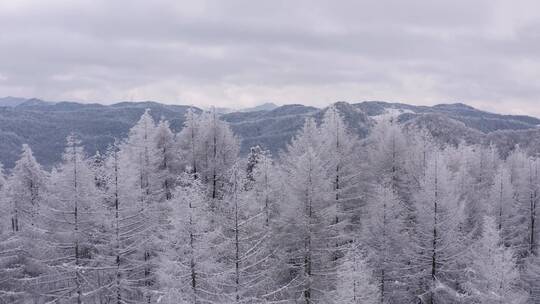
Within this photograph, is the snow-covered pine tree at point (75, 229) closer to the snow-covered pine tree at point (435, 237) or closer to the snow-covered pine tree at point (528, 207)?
the snow-covered pine tree at point (435, 237)

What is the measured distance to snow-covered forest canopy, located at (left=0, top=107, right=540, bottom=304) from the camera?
2145 centimetres

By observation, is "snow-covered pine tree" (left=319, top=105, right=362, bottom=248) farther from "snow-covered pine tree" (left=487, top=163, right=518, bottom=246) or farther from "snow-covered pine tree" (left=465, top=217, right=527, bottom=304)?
"snow-covered pine tree" (left=487, top=163, right=518, bottom=246)

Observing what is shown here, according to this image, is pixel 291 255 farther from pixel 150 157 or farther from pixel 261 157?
pixel 150 157

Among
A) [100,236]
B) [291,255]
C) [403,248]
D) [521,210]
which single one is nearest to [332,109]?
[403,248]

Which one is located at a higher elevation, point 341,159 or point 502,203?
point 341,159

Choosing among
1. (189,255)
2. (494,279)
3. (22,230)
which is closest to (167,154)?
(22,230)

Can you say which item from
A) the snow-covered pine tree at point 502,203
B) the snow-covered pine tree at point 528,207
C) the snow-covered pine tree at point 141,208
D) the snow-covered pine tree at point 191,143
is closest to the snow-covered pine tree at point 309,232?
the snow-covered pine tree at point 141,208

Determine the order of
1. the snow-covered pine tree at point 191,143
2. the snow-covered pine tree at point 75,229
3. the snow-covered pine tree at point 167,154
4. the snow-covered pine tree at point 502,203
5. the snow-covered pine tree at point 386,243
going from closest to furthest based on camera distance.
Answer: the snow-covered pine tree at point 75,229
the snow-covered pine tree at point 386,243
the snow-covered pine tree at point 502,203
the snow-covered pine tree at point 167,154
the snow-covered pine tree at point 191,143

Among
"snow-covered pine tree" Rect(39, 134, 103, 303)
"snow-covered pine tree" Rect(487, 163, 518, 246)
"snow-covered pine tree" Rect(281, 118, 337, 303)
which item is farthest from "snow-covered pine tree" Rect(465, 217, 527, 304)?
"snow-covered pine tree" Rect(39, 134, 103, 303)

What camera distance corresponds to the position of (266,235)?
2409 centimetres

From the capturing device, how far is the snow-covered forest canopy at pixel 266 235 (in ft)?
70.4

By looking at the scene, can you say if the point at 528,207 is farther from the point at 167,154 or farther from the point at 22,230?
the point at 22,230

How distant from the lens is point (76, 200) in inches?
964

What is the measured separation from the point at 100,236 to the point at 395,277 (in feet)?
59.0
